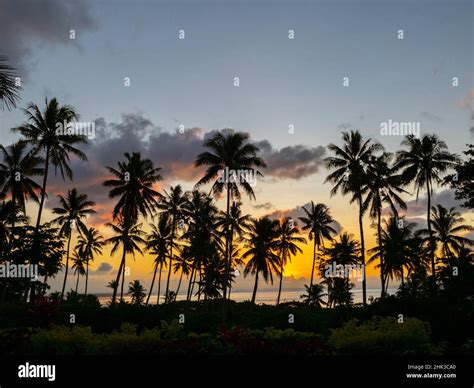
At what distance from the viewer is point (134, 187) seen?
1882 inches

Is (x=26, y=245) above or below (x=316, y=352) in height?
above

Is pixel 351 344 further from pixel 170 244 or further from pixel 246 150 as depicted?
pixel 170 244

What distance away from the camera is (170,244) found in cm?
6219

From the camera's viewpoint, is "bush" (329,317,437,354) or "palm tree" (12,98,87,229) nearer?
"bush" (329,317,437,354)

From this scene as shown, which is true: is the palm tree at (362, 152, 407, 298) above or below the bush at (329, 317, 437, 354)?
above

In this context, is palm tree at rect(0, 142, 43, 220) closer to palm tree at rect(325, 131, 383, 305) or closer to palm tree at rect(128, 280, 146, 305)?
palm tree at rect(325, 131, 383, 305)

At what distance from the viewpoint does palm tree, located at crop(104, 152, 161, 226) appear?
47656mm

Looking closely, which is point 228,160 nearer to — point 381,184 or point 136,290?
point 381,184

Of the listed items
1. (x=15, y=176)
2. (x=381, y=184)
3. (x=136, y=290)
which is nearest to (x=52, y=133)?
(x=15, y=176)

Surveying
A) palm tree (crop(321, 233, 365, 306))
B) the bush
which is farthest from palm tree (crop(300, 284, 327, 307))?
the bush

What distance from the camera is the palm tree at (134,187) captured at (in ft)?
156

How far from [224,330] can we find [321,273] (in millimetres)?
58100

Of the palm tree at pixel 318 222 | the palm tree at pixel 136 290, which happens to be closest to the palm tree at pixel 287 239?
the palm tree at pixel 318 222

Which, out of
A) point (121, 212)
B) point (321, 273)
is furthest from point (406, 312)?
point (321, 273)
